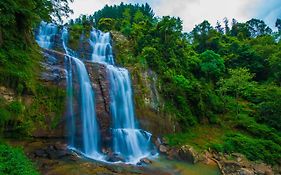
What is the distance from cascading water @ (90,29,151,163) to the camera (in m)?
16.5

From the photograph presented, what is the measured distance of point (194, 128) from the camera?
840 inches

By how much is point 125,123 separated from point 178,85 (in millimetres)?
6149

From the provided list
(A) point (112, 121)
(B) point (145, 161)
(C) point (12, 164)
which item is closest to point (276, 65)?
(A) point (112, 121)

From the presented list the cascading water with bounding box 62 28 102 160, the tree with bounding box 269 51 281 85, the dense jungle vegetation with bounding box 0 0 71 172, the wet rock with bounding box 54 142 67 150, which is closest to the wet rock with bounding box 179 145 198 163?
the cascading water with bounding box 62 28 102 160

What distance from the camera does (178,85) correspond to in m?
22.4

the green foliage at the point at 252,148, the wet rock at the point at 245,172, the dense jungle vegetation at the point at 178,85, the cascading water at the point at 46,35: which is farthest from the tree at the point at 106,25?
the wet rock at the point at 245,172

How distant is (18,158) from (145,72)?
44.4ft

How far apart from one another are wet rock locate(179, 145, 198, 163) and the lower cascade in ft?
6.03

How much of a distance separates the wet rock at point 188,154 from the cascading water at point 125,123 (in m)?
1.88

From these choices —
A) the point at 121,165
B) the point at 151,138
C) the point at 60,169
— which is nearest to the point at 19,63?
the point at 60,169

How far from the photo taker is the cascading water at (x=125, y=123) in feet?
54.0

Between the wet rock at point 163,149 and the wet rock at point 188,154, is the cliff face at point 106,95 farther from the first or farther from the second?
the wet rock at point 188,154

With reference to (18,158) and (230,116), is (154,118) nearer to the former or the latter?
(230,116)

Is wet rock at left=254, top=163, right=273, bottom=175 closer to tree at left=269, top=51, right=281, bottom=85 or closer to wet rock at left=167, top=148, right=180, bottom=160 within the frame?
wet rock at left=167, top=148, right=180, bottom=160
